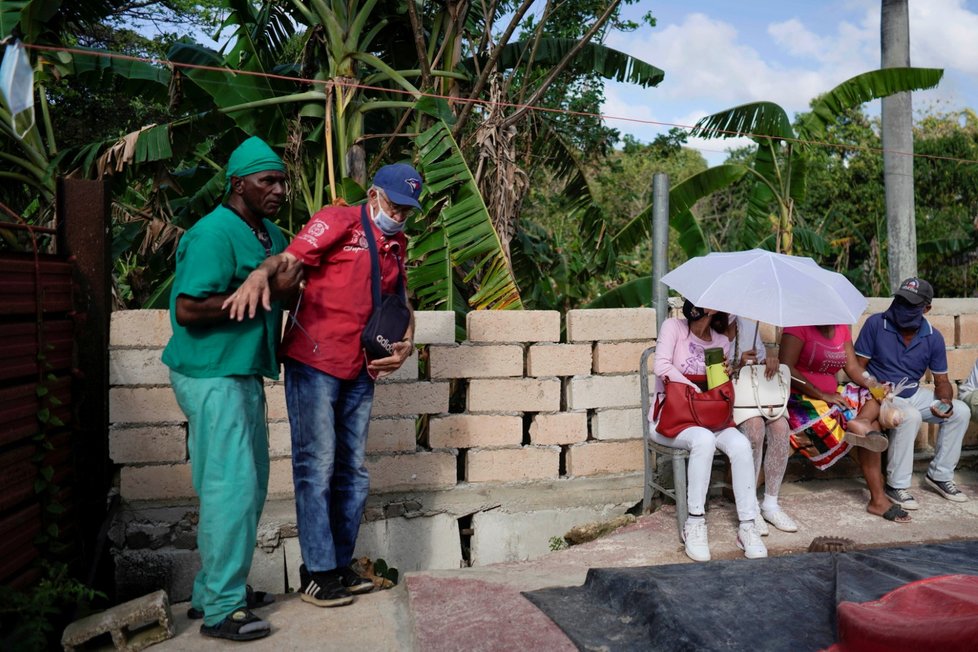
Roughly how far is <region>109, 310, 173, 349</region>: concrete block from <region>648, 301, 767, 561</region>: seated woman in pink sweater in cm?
280

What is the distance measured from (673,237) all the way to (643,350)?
16185mm

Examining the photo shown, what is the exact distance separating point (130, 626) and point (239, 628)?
1.42 ft

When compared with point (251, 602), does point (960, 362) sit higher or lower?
higher

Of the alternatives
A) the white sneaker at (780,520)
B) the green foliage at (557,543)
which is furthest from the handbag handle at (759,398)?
the green foliage at (557,543)

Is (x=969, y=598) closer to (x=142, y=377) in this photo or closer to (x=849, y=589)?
(x=849, y=589)

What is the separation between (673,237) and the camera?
2147 centimetres

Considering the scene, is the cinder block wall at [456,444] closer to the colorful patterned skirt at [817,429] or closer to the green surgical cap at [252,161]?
the colorful patterned skirt at [817,429]

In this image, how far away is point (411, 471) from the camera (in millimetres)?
5430

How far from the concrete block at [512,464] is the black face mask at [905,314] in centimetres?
242

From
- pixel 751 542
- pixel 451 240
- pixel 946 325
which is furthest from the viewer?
pixel 946 325

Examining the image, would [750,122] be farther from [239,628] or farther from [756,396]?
[239,628]

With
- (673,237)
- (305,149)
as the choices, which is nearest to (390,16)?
(305,149)

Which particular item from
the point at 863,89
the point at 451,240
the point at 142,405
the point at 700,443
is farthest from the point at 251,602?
the point at 863,89

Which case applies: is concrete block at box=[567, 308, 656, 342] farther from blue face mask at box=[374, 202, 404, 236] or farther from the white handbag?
blue face mask at box=[374, 202, 404, 236]
